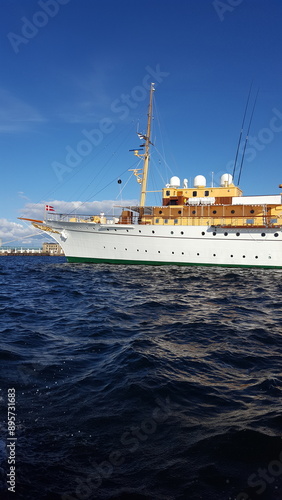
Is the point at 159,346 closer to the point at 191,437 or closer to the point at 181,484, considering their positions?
the point at 191,437

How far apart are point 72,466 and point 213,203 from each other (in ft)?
91.2

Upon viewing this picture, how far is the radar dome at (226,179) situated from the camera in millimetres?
30953

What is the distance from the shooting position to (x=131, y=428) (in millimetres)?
3564

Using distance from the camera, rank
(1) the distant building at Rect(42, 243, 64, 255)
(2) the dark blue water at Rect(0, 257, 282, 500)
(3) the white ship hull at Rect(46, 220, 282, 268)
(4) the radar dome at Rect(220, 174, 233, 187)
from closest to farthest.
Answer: (2) the dark blue water at Rect(0, 257, 282, 500)
(3) the white ship hull at Rect(46, 220, 282, 268)
(4) the radar dome at Rect(220, 174, 233, 187)
(1) the distant building at Rect(42, 243, 64, 255)

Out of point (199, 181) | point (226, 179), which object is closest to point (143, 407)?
point (199, 181)

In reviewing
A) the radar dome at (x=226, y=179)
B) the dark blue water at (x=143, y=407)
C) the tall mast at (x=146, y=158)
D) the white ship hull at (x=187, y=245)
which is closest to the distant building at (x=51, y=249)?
the tall mast at (x=146, y=158)

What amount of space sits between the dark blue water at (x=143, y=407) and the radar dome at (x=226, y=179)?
80.1 ft

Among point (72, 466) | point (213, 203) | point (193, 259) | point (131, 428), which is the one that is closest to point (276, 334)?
point (131, 428)

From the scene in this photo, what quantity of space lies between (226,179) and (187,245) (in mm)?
10124

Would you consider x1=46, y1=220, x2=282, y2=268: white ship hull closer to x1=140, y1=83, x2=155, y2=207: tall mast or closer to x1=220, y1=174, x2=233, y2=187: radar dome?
x1=140, y1=83, x2=155, y2=207: tall mast

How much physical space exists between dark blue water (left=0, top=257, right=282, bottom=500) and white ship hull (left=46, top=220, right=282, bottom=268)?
1750 centimetres

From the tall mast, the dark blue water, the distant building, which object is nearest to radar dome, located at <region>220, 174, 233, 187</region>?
the tall mast

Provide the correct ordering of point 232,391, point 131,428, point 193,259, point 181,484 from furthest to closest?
point 193,259
point 232,391
point 131,428
point 181,484

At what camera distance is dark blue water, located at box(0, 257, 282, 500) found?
275cm
